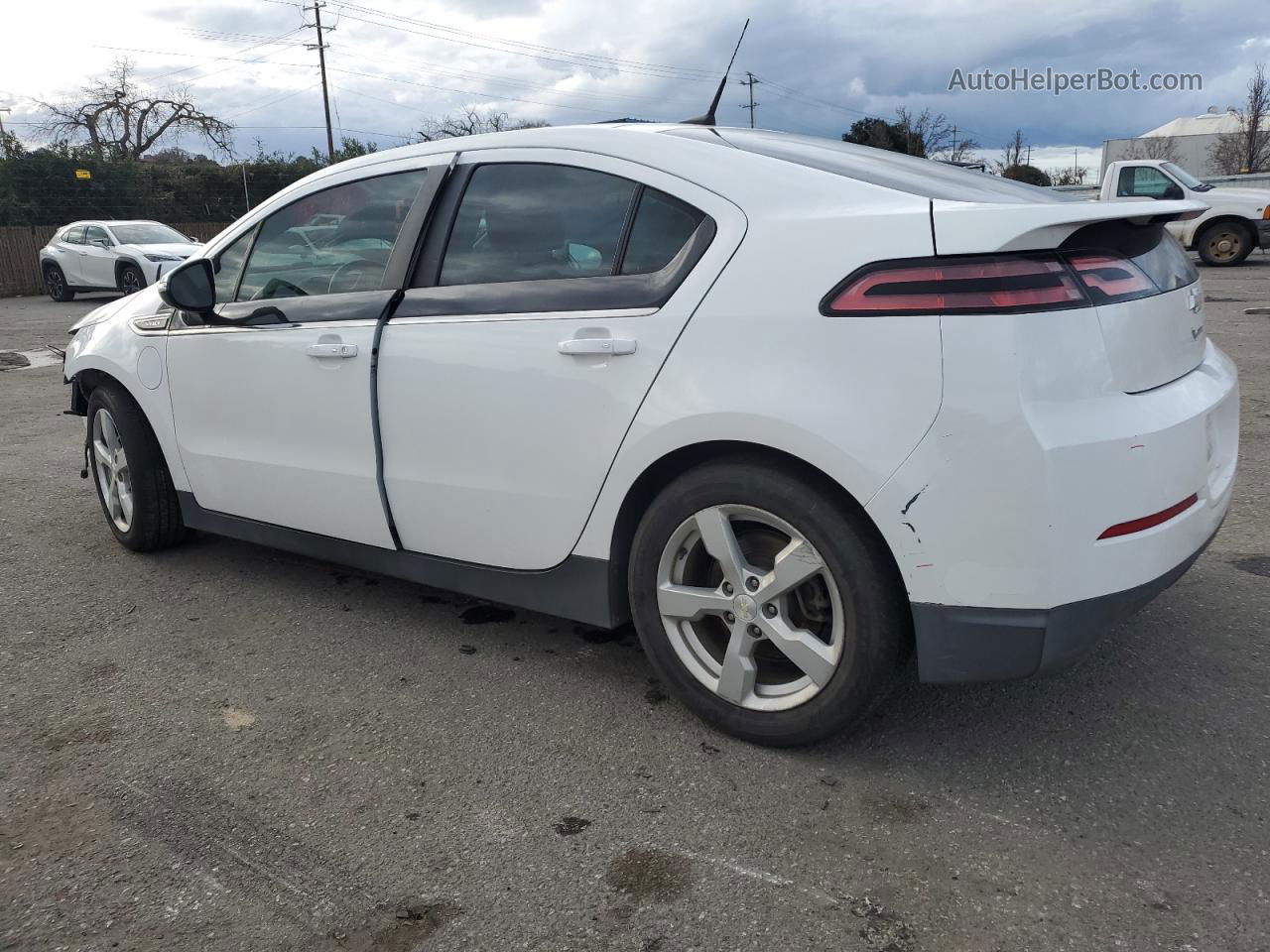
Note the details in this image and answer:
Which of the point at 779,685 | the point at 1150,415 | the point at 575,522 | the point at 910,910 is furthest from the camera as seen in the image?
the point at 575,522

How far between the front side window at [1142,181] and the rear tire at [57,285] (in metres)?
20.7

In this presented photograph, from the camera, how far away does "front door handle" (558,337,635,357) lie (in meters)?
2.74

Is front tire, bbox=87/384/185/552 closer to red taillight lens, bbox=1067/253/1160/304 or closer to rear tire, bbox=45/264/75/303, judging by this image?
red taillight lens, bbox=1067/253/1160/304

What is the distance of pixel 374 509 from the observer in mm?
3439

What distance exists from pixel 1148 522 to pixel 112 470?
4158mm

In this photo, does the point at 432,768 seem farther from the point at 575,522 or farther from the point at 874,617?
the point at 874,617

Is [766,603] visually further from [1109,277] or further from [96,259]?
[96,259]

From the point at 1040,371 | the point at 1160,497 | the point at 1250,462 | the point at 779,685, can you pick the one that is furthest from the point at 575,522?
the point at 1250,462

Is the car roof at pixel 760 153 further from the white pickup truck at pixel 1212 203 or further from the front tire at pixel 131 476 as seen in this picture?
the white pickup truck at pixel 1212 203

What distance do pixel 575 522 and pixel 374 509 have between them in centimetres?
86

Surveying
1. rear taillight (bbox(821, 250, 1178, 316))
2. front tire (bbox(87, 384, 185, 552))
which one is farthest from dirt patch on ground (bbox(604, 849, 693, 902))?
front tire (bbox(87, 384, 185, 552))

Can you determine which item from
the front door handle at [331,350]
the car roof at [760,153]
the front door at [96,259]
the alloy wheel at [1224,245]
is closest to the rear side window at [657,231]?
the car roof at [760,153]

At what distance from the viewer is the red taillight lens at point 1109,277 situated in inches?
91.7

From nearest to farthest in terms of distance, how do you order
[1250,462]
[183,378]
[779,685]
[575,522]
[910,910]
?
[910,910]
[779,685]
[575,522]
[183,378]
[1250,462]
